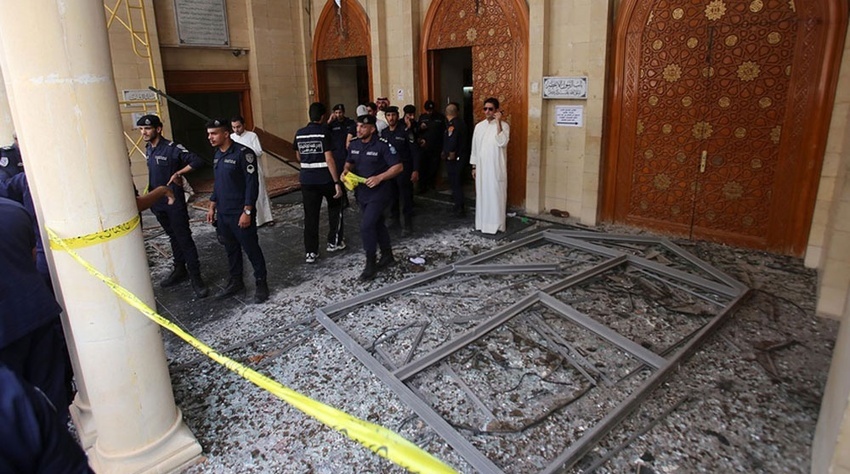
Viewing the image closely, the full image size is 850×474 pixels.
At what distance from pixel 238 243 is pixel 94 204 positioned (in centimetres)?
261

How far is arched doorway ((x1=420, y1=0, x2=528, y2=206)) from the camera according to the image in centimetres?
744

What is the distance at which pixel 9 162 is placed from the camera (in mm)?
3715

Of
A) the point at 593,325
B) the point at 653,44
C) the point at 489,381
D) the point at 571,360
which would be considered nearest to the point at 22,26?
the point at 489,381

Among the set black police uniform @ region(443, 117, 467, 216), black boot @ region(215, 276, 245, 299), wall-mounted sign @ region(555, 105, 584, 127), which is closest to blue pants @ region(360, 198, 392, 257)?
black boot @ region(215, 276, 245, 299)

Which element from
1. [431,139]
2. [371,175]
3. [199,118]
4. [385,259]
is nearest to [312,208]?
[371,175]

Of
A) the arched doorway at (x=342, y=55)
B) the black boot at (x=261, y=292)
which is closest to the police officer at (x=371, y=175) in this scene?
the black boot at (x=261, y=292)

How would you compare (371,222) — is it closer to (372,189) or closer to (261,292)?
(372,189)

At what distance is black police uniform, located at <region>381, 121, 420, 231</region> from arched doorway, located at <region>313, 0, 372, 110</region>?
3.21 m

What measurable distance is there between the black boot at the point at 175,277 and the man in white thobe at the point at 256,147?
102cm

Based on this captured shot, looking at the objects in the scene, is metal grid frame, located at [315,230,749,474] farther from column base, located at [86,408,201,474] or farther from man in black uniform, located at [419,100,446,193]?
man in black uniform, located at [419,100,446,193]

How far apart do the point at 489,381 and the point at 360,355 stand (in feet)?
3.13

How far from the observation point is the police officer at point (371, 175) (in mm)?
5293

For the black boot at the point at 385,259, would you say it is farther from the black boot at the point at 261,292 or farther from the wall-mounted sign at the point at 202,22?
the wall-mounted sign at the point at 202,22

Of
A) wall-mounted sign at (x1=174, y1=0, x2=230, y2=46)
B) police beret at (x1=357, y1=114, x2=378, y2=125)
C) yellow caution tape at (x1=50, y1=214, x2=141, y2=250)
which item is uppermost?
wall-mounted sign at (x1=174, y1=0, x2=230, y2=46)
